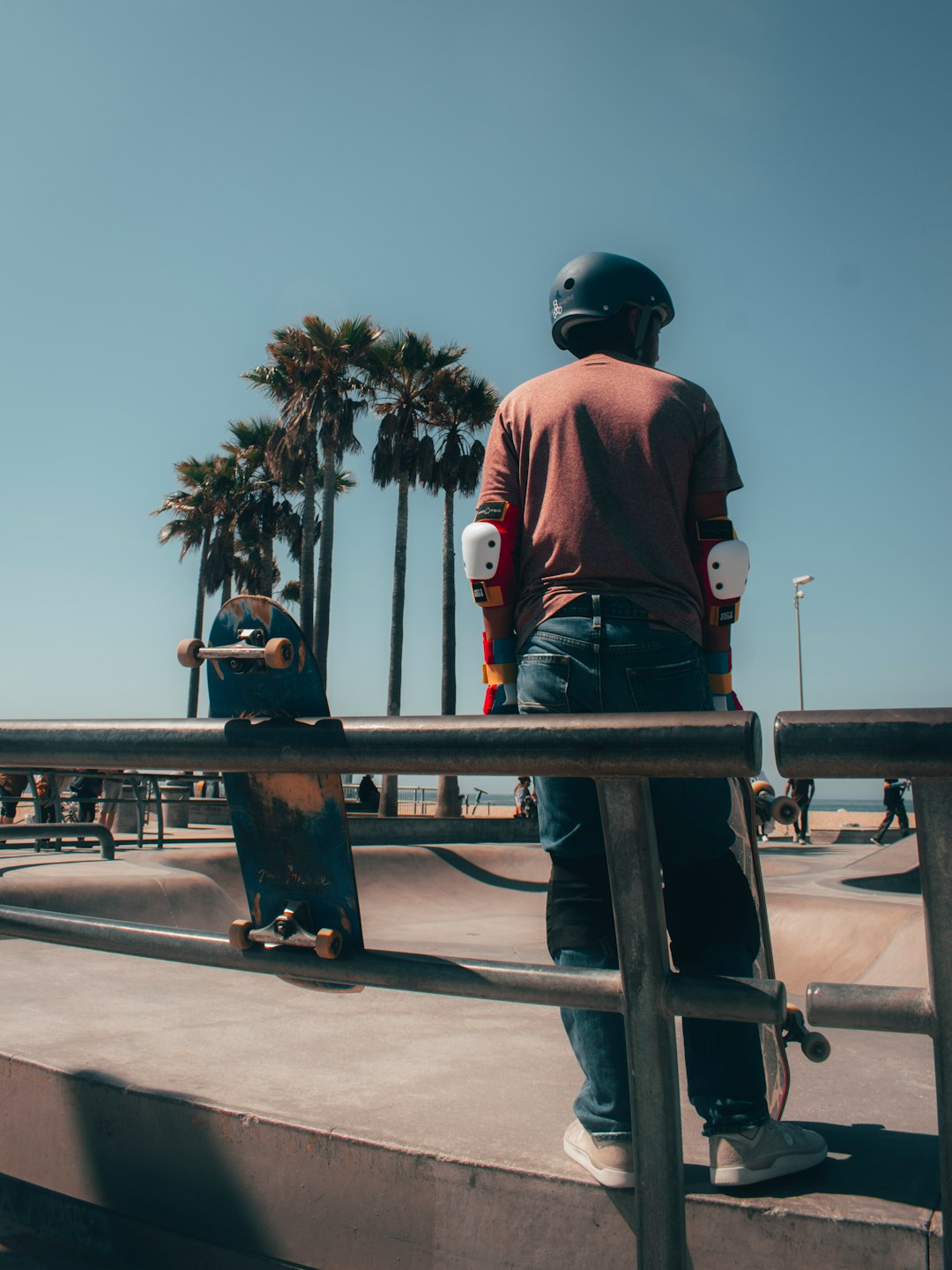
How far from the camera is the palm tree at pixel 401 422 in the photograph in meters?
26.7

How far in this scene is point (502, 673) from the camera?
6.48 feet

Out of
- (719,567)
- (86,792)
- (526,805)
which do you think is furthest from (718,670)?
(526,805)

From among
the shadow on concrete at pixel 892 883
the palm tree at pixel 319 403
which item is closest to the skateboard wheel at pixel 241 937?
the shadow on concrete at pixel 892 883

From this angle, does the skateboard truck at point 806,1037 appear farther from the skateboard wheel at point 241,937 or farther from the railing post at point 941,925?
the skateboard wheel at point 241,937

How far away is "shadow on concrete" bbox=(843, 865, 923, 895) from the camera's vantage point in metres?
7.79

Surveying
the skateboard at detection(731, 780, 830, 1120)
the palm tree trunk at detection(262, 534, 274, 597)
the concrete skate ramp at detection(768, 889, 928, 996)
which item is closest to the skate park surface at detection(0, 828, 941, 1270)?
the skateboard at detection(731, 780, 830, 1120)

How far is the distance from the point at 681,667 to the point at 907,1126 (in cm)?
98

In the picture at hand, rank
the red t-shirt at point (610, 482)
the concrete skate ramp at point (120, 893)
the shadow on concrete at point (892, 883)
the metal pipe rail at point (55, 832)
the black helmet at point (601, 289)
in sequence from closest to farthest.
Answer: the red t-shirt at point (610, 482)
the black helmet at point (601, 289)
the concrete skate ramp at point (120, 893)
the metal pipe rail at point (55, 832)
the shadow on concrete at point (892, 883)

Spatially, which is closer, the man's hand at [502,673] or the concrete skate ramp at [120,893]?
the man's hand at [502,673]

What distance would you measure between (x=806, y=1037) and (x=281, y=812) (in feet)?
2.73

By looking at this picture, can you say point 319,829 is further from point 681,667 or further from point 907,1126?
point 907,1126

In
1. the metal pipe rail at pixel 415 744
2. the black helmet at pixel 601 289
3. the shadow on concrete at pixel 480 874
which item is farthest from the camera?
the shadow on concrete at pixel 480 874

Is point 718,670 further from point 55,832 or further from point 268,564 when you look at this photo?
point 268,564

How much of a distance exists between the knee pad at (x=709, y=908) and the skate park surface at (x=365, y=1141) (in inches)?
14.6
